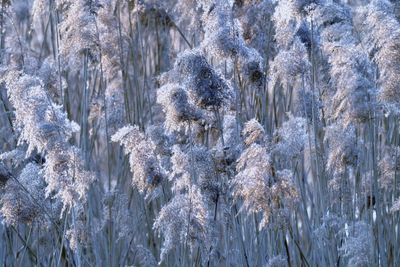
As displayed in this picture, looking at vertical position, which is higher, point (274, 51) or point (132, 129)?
point (274, 51)

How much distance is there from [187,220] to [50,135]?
543 mm

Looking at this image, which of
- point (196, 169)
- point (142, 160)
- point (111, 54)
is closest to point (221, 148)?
point (196, 169)

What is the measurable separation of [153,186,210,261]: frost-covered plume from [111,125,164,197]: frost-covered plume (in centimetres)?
17

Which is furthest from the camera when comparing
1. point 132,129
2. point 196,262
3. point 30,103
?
point 196,262

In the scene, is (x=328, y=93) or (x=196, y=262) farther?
(x=328, y=93)

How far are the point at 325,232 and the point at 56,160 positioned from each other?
3.78 ft

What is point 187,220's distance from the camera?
3246 mm

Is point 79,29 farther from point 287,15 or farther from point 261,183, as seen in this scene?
point 261,183

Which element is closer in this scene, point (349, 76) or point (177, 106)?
point (177, 106)

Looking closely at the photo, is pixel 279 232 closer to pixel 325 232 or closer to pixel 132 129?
pixel 325 232

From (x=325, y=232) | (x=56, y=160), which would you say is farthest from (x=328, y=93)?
(x=56, y=160)

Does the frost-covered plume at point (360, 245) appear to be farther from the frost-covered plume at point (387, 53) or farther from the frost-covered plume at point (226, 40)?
the frost-covered plume at point (226, 40)

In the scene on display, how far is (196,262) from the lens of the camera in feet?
12.3

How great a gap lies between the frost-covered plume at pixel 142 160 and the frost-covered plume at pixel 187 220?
17 cm
